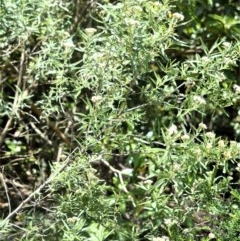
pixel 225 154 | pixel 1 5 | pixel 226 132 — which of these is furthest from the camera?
pixel 226 132

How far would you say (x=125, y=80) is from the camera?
2.52 meters

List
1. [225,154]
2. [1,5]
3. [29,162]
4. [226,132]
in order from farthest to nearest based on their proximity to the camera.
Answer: [226,132], [29,162], [1,5], [225,154]

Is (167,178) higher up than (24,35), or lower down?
lower down

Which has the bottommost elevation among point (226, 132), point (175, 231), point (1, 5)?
point (226, 132)

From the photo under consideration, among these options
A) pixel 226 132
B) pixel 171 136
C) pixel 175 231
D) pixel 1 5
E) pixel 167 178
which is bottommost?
pixel 226 132

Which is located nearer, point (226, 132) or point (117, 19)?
point (117, 19)

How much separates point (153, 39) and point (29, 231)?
892 millimetres

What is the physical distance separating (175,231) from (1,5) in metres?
1.29

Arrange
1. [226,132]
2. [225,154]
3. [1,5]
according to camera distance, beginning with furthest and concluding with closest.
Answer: [226,132], [1,5], [225,154]

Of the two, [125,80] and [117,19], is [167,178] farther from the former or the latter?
[117,19]

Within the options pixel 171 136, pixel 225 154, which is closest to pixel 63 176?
pixel 171 136

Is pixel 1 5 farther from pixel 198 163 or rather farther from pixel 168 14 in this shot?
pixel 198 163

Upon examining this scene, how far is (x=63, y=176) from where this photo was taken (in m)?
2.44

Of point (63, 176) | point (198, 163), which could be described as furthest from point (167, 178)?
point (63, 176)
